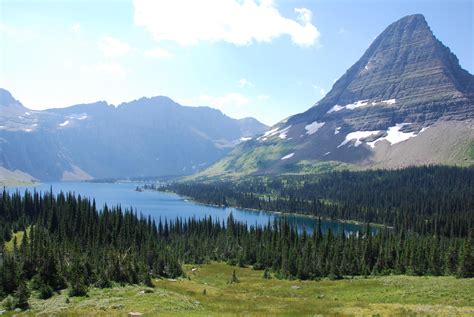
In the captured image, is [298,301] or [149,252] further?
[149,252]

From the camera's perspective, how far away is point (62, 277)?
A: 8294 cm

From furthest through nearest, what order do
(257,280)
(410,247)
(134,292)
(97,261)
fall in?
(410,247)
(257,280)
(97,261)
(134,292)

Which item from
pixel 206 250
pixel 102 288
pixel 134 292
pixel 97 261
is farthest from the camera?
pixel 206 250

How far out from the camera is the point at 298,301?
219 ft

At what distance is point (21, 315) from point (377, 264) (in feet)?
288

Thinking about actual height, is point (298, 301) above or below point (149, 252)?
above

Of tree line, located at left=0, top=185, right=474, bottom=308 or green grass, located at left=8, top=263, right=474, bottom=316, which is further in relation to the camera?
tree line, located at left=0, top=185, right=474, bottom=308

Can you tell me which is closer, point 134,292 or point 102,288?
point 134,292

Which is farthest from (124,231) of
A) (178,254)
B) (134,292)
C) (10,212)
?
(134,292)

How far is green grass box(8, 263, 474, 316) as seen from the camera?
168 feet

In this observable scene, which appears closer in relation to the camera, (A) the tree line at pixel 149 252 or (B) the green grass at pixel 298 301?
(B) the green grass at pixel 298 301

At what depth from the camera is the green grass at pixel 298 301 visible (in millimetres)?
51094

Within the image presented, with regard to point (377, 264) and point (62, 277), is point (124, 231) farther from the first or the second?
point (377, 264)

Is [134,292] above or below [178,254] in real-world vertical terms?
above
